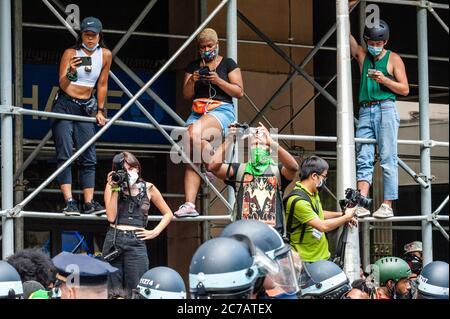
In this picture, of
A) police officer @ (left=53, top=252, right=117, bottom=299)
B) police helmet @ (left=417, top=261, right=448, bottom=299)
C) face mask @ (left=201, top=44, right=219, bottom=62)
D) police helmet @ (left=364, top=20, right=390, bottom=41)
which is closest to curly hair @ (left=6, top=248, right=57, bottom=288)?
police officer @ (left=53, top=252, right=117, bottom=299)

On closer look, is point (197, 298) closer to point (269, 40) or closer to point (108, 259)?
point (108, 259)

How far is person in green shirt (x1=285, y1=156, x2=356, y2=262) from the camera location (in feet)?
30.5

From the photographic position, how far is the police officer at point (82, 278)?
696 centimetres

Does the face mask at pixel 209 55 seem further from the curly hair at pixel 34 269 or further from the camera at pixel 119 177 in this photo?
the curly hair at pixel 34 269

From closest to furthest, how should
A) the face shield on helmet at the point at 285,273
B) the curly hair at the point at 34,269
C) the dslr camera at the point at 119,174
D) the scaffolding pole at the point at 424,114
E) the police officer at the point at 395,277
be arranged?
the face shield on helmet at the point at 285,273, the curly hair at the point at 34,269, the dslr camera at the point at 119,174, the police officer at the point at 395,277, the scaffolding pole at the point at 424,114

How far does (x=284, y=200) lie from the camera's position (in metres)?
9.47

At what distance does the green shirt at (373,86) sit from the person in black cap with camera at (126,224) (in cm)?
246

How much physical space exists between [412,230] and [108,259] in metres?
6.36

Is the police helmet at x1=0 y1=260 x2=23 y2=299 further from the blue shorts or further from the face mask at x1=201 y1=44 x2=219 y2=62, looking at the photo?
the face mask at x1=201 y1=44 x2=219 y2=62

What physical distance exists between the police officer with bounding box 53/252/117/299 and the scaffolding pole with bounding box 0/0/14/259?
8.04ft

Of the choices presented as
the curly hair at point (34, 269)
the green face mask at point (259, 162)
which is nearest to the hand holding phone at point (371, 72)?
the green face mask at point (259, 162)

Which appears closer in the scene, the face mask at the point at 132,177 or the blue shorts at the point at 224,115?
the face mask at the point at 132,177

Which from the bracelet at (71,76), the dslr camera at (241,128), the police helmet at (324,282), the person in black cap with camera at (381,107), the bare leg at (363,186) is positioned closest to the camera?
the police helmet at (324,282)

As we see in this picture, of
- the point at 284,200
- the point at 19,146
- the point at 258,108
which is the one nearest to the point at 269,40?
the point at 258,108
